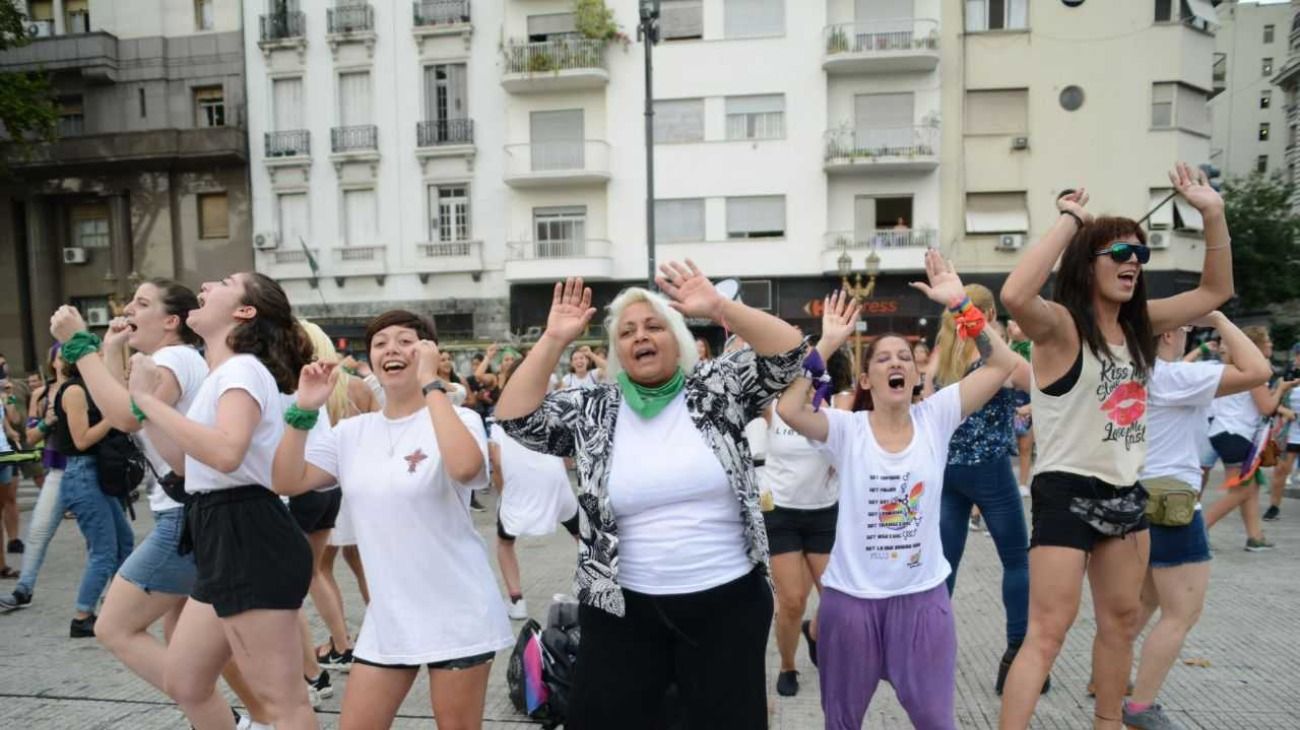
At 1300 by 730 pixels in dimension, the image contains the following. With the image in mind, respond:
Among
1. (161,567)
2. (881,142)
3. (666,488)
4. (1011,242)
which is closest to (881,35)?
(881,142)

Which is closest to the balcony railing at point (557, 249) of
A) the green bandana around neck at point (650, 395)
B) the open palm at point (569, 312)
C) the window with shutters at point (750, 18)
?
the window with shutters at point (750, 18)

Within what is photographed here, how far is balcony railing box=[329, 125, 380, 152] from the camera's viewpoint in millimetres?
24594

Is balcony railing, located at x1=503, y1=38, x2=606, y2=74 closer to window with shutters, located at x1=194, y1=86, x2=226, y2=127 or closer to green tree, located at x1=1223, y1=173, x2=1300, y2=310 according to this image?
window with shutters, located at x1=194, y1=86, x2=226, y2=127

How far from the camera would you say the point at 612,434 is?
263cm

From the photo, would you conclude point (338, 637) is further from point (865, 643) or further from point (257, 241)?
point (257, 241)

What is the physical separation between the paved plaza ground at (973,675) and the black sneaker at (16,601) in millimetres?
105

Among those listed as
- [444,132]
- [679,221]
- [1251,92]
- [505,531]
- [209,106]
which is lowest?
[505,531]

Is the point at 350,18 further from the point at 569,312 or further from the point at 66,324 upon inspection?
the point at 569,312

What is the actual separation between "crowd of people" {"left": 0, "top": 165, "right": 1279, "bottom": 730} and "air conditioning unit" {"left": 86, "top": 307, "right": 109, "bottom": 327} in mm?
26544

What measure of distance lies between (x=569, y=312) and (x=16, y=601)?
19.8 feet

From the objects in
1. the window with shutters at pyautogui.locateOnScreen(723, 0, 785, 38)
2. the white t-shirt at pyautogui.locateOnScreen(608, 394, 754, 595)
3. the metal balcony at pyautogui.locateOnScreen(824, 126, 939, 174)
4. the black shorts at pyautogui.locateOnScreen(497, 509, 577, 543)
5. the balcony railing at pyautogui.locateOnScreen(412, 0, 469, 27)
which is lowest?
the black shorts at pyautogui.locateOnScreen(497, 509, 577, 543)

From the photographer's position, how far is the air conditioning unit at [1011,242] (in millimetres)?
23297

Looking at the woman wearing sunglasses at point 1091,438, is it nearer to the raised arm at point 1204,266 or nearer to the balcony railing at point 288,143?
the raised arm at point 1204,266

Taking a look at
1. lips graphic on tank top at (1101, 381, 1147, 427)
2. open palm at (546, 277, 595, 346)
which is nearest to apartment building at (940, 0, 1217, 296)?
lips graphic on tank top at (1101, 381, 1147, 427)
